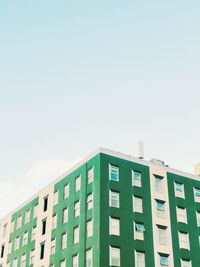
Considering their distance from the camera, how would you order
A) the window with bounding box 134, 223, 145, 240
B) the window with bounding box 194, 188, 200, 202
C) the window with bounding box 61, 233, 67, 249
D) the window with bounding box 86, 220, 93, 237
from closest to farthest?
the window with bounding box 86, 220, 93, 237 < the window with bounding box 134, 223, 145, 240 < the window with bounding box 61, 233, 67, 249 < the window with bounding box 194, 188, 200, 202

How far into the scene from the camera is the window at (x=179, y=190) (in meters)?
59.8

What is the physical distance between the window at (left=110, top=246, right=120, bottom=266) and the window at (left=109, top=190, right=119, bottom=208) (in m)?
5.32

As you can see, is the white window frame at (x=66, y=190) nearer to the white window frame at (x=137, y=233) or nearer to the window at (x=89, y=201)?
the window at (x=89, y=201)

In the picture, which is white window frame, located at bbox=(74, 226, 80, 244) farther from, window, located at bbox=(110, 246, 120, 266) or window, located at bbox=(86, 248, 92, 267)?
window, located at bbox=(110, 246, 120, 266)

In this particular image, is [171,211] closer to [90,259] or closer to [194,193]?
[194,193]

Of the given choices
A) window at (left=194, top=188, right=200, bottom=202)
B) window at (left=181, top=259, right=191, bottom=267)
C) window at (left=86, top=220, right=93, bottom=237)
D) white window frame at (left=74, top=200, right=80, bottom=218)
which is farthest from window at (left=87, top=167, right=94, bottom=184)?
window at (left=194, top=188, right=200, bottom=202)

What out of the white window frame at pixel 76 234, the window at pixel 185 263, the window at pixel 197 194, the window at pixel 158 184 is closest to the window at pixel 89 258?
the white window frame at pixel 76 234

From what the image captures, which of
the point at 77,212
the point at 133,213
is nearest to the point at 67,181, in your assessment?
the point at 77,212

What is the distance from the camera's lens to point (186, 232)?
57156 millimetres

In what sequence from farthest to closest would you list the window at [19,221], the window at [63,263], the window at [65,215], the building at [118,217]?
the window at [19,221] → the window at [65,215] → the window at [63,263] → the building at [118,217]

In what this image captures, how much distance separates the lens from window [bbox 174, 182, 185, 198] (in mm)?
59781

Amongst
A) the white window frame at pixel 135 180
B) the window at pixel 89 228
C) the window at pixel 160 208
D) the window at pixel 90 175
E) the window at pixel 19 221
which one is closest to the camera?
the window at pixel 89 228

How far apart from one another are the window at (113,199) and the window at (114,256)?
17.5ft

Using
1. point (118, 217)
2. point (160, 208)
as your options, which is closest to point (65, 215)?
point (118, 217)
